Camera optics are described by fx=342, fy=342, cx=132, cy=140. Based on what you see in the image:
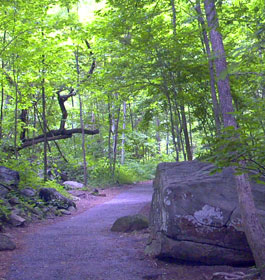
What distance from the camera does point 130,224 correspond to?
8.08 meters

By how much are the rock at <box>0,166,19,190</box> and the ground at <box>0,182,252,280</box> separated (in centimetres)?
214

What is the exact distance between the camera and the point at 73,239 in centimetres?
750

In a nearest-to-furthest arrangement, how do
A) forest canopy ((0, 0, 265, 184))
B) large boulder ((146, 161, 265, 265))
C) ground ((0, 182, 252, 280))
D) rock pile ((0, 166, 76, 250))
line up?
ground ((0, 182, 252, 280)), large boulder ((146, 161, 265, 265)), forest canopy ((0, 0, 265, 184)), rock pile ((0, 166, 76, 250))

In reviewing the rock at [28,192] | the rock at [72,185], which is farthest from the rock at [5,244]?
the rock at [72,185]

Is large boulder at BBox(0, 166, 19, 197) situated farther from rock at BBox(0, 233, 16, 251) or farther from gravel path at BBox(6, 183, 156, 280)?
rock at BBox(0, 233, 16, 251)

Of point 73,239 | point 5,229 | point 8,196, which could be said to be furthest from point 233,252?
point 8,196

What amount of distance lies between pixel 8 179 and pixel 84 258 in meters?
5.95

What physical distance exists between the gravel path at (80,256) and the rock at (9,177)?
2545mm

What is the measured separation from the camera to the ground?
16.8 ft

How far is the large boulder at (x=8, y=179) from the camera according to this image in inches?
410

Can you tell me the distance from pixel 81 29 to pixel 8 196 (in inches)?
290

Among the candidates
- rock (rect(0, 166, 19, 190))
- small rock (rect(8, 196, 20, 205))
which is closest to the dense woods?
rock (rect(0, 166, 19, 190))

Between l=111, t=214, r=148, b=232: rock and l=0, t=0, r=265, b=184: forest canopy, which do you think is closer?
l=0, t=0, r=265, b=184: forest canopy

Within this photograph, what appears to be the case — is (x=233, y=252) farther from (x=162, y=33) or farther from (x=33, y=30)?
(x=33, y=30)
